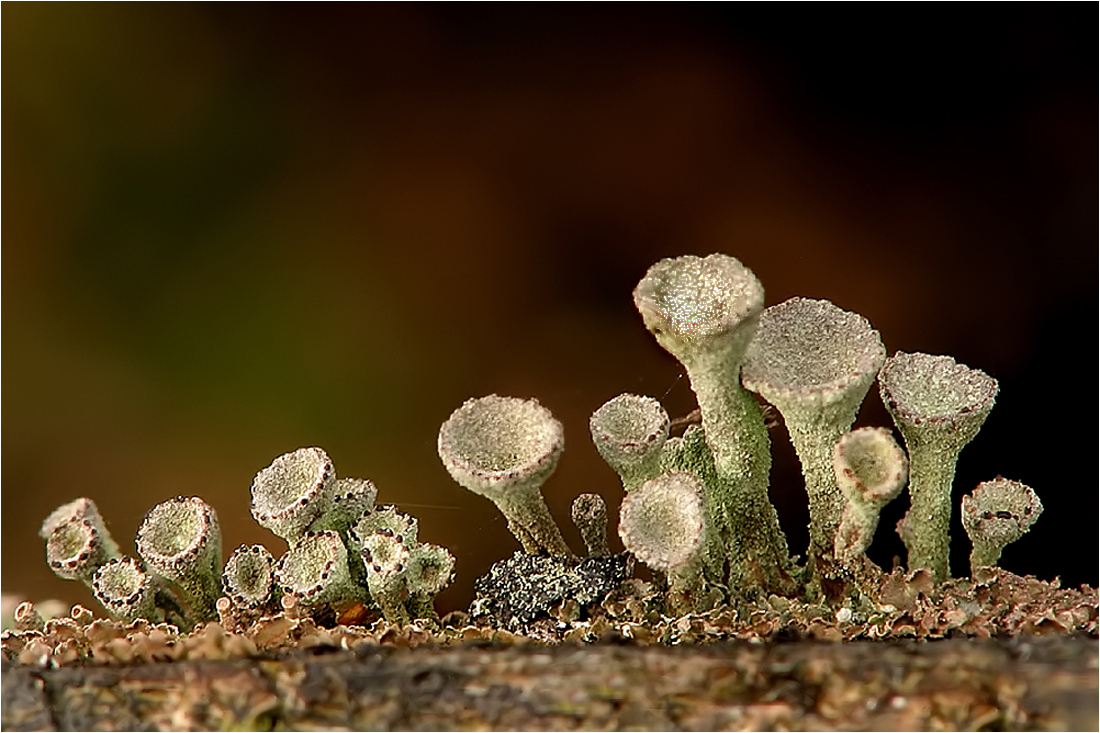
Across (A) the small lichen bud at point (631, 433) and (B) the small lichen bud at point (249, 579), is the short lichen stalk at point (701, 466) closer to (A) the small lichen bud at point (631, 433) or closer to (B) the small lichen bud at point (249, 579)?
(A) the small lichen bud at point (631, 433)

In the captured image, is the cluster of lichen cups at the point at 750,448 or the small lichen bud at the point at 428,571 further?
the small lichen bud at the point at 428,571

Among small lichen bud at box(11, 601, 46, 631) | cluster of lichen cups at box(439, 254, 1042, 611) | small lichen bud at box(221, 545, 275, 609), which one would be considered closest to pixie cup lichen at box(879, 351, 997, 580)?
cluster of lichen cups at box(439, 254, 1042, 611)

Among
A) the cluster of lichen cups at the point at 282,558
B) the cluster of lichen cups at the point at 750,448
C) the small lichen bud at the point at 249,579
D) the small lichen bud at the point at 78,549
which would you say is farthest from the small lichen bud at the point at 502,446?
the small lichen bud at the point at 78,549

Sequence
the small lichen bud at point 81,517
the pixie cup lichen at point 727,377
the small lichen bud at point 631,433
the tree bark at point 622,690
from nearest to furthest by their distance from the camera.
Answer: the tree bark at point 622,690
the pixie cup lichen at point 727,377
the small lichen bud at point 631,433
the small lichen bud at point 81,517

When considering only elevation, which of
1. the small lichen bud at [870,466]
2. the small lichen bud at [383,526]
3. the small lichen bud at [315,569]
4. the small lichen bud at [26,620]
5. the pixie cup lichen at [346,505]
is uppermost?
the small lichen bud at [870,466]

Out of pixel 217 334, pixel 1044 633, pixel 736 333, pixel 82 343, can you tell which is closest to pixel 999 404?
pixel 1044 633

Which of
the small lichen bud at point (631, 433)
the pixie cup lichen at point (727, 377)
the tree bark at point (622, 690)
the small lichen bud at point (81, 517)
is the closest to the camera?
the tree bark at point (622, 690)

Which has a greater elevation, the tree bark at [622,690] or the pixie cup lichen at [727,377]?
the pixie cup lichen at [727,377]
